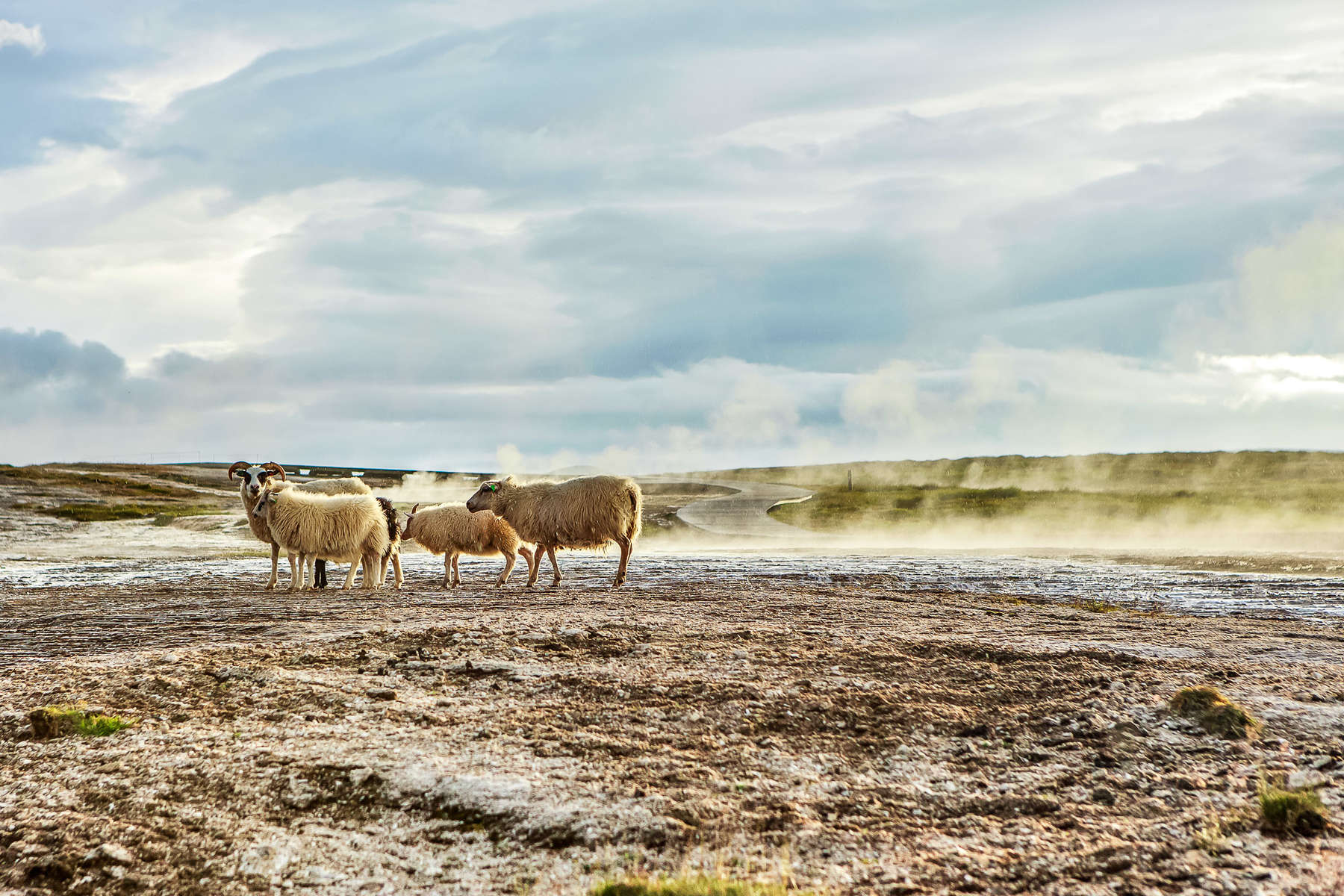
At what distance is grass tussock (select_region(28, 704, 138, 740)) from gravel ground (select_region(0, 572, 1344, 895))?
0.45 ft

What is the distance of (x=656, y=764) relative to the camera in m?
6.51

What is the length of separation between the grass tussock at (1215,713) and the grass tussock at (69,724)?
821 cm

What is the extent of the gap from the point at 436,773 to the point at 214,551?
97.0ft

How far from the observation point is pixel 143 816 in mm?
5766

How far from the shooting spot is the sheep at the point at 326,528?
19141 mm

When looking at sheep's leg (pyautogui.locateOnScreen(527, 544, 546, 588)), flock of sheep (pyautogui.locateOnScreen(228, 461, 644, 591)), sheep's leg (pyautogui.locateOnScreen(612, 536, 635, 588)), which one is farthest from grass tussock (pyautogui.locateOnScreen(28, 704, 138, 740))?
sheep's leg (pyautogui.locateOnScreen(527, 544, 546, 588))

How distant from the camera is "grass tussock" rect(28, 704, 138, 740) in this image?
7219mm

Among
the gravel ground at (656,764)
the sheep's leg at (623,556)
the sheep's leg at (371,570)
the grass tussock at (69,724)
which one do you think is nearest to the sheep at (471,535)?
the sheep's leg at (371,570)

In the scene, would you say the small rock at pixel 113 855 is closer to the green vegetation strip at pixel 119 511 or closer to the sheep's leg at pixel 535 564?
the sheep's leg at pixel 535 564

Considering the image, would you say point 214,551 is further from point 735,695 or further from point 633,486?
point 735,695

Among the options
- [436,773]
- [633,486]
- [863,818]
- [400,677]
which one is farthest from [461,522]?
[863,818]

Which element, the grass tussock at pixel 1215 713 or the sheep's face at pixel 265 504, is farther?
the sheep's face at pixel 265 504

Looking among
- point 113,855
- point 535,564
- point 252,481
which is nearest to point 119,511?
point 252,481

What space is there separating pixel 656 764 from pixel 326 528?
14.5 meters
